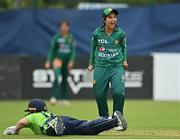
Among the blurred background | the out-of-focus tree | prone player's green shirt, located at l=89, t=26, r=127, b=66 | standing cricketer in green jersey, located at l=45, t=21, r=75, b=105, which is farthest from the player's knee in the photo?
the out-of-focus tree

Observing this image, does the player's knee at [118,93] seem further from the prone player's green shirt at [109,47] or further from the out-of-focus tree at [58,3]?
the out-of-focus tree at [58,3]

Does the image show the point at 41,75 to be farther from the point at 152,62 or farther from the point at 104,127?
the point at 104,127

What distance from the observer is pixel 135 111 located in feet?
62.5

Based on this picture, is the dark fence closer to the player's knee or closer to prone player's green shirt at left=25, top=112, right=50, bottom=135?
the player's knee

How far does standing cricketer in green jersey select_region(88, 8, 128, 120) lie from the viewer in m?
13.3

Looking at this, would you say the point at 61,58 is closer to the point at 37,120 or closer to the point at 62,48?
the point at 62,48

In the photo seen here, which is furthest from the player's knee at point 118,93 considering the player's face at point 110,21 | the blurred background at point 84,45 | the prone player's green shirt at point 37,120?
the blurred background at point 84,45

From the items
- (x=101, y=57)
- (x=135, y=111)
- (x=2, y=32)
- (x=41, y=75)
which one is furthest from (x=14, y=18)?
(x=101, y=57)

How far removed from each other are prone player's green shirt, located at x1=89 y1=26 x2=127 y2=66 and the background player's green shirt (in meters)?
8.45

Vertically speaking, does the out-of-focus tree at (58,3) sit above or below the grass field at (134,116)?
above

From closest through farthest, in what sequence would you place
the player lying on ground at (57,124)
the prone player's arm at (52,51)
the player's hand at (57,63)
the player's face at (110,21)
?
Answer: 1. the player lying on ground at (57,124)
2. the player's face at (110,21)
3. the prone player's arm at (52,51)
4. the player's hand at (57,63)

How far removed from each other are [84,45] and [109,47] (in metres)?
11.8

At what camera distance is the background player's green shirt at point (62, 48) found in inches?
862

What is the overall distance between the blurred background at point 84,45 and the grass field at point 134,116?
0.92 m
